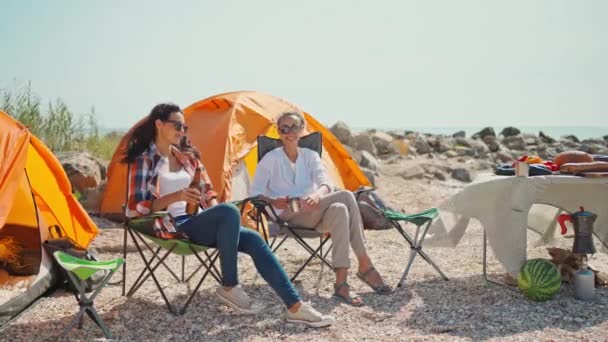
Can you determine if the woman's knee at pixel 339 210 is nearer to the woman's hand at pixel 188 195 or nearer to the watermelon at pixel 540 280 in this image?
the woman's hand at pixel 188 195

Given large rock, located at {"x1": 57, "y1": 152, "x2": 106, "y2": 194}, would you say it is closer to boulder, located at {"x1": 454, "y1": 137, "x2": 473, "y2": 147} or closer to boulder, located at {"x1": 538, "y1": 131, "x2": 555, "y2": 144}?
boulder, located at {"x1": 454, "y1": 137, "x2": 473, "y2": 147}

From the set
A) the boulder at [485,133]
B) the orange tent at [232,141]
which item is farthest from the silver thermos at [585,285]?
the boulder at [485,133]

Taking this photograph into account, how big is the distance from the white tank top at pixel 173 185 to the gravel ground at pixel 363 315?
1.78 ft

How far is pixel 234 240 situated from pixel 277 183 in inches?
35.9

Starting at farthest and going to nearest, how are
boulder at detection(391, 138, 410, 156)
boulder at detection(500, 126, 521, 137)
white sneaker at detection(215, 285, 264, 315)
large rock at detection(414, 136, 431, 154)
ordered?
1. boulder at detection(500, 126, 521, 137)
2. large rock at detection(414, 136, 431, 154)
3. boulder at detection(391, 138, 410, 156)
4. white sneaker at detection(215, 285, 264, 315)

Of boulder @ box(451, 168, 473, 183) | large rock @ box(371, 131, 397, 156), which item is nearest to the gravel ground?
boulder @ box(451, 168, 473, 183)

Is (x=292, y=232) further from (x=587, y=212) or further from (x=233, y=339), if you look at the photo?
(x=587, y=212)

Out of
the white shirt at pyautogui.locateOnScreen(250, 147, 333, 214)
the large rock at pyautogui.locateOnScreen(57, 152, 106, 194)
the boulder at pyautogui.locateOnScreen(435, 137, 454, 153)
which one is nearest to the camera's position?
the white shirt at pyautogui.locateOnScreen(250, 147, 333, 214)

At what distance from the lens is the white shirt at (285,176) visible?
13.5 ft

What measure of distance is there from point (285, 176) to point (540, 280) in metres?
1.64

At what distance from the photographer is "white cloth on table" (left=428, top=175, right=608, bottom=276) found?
3701 millimetres

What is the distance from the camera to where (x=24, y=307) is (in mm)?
3281

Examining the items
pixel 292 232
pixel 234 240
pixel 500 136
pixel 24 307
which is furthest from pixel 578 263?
pixel 500 136

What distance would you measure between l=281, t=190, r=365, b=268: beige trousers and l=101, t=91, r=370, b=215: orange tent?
169 cm
